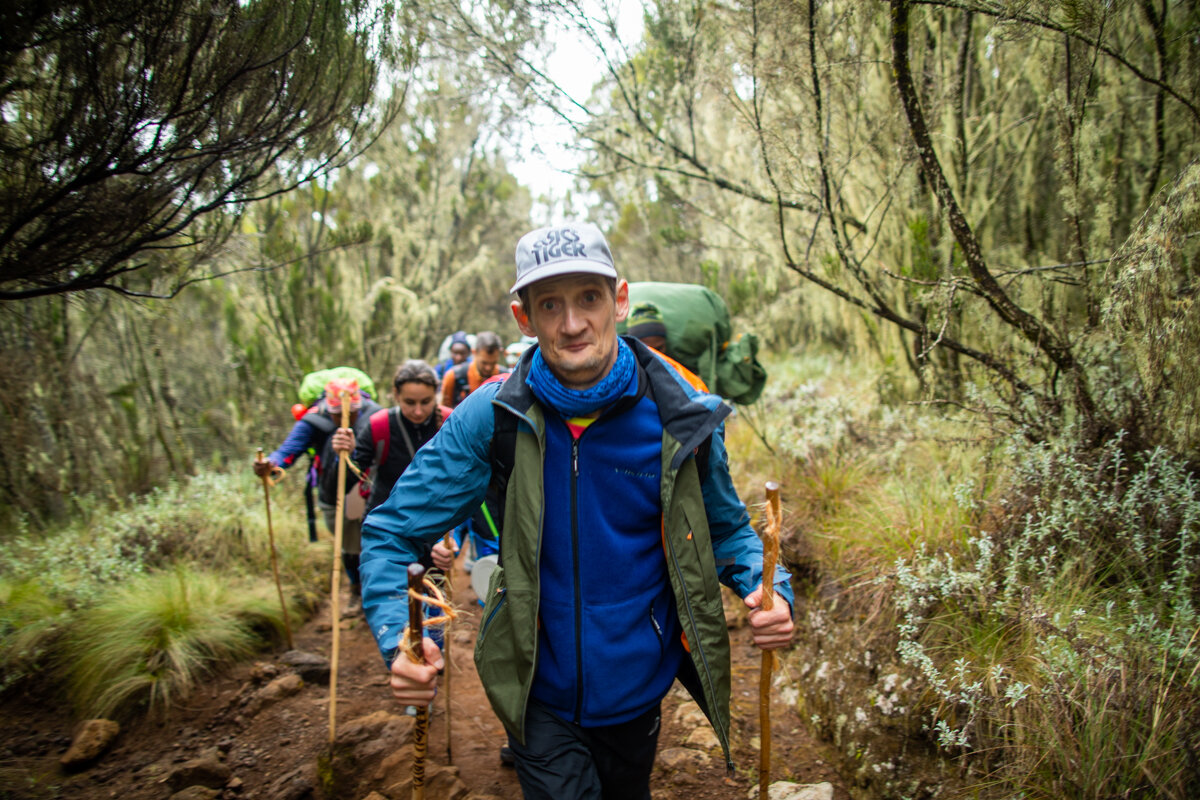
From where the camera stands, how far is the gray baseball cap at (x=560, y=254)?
6.09ft

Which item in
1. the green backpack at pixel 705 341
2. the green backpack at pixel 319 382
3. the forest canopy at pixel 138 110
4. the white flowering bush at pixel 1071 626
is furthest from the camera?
the green backpack at pixel 319 382

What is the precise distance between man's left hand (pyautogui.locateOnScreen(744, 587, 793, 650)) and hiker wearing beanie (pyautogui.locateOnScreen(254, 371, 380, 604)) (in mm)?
3683

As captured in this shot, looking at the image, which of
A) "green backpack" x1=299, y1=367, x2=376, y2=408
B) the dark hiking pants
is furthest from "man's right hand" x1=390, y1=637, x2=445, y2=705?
"green backpack" x1=299, y1=367, x2=376, y2=408

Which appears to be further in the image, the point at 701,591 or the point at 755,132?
the point at 755,132

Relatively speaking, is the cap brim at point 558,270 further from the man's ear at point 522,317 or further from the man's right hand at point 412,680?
the man's right hand at point 412,680

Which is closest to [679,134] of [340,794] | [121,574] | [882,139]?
[882,139]

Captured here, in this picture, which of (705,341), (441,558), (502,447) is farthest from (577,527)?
(705,341)

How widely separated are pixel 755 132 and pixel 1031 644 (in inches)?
122

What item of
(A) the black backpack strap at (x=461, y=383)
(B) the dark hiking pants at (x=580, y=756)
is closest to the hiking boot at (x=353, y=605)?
(A) the black backpack strap at (x=461, y=383)

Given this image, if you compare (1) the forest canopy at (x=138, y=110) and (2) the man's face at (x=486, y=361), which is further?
(2) the man's face at (x=486, y=361)

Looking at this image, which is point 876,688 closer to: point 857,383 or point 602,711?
point 602,711

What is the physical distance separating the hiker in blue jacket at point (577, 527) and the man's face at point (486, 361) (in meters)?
4.23

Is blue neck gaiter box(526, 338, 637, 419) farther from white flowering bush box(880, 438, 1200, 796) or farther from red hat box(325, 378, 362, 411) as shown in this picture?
red hat box(325, 378, 362, 411)

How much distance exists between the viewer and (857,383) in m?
7.66
